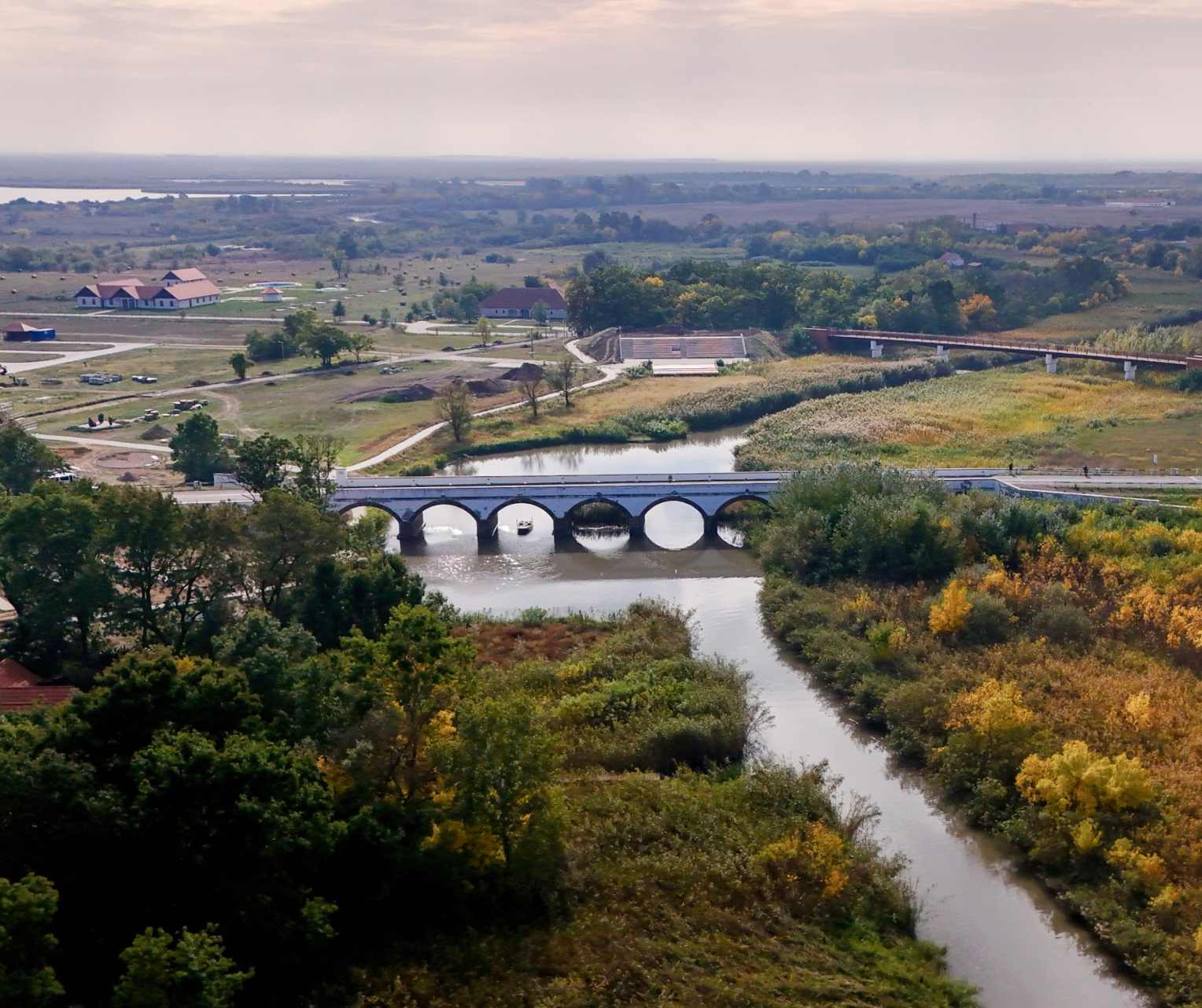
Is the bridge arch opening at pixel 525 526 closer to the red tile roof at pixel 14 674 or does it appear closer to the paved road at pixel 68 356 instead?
the red tile roof at pixel 14 674

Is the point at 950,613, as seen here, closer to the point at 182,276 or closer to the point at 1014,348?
the point at 1014,348

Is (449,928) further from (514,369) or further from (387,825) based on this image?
(514,369)

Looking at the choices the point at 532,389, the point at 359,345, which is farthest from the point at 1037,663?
the point at 359,345

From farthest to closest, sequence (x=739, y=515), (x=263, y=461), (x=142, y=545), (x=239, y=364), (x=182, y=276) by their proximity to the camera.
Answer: (x=182, y=276) < (x=239, y=364) < (x=739, y=515) < (x=263, y=461) < (x=142, y=545)

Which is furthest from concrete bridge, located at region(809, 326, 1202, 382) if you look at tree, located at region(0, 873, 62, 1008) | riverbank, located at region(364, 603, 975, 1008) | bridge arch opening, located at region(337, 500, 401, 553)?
tree, located at region(0, 873, 62, 1008)

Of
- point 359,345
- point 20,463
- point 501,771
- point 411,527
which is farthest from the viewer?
point 359,345

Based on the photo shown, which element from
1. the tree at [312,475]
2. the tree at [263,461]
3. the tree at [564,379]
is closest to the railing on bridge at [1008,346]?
the tree at [564,379]

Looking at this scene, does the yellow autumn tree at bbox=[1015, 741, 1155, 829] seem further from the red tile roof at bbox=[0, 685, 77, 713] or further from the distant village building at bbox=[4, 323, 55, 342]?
the distant village building at bbox=[4, 323, 55, 342]
